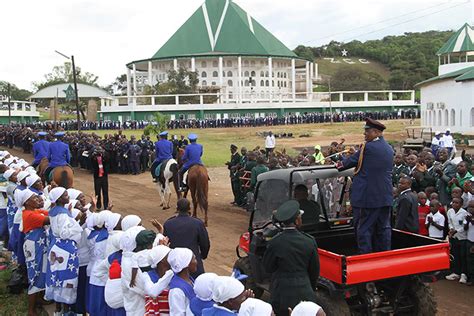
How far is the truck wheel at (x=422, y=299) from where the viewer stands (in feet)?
21.8

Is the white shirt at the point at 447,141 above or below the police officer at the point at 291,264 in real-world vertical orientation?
above

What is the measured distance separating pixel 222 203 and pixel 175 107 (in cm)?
5910

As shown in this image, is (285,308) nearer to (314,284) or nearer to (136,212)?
(314,284)

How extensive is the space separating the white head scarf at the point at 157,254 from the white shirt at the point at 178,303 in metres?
0.48

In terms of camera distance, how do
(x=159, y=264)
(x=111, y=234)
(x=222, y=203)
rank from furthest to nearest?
(x=222, y=203) → (x=111, y=234) → (x=159, y=264)

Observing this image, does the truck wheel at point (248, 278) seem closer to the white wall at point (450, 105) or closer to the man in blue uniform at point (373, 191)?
the man in blue uniform at point (373, 191)

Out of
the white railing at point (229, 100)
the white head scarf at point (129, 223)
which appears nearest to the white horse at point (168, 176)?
the white head scarf at point (129, 223)

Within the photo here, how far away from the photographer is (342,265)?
5.90m

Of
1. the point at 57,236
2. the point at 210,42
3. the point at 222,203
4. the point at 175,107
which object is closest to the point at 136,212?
the point at 222,203

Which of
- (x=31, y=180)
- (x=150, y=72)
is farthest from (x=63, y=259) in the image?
(x=150, y=72)

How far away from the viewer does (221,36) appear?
94875mm

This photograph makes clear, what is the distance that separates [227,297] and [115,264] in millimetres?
2100

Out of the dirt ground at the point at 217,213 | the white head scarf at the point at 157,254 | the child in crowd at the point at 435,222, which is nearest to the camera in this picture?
the white head scarf at the point at 157,254

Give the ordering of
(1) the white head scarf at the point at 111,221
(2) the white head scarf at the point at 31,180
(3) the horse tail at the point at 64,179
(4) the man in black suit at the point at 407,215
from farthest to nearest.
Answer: (3) the horse tail at the point at 64,179, (2) the white head scarf at the point at 31,180, (4) the man in black suit at the point at 407,215, (1) the white head scarf at the point at 111,221
